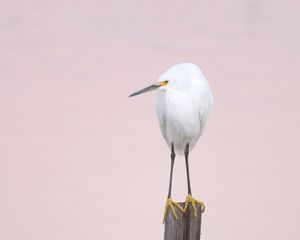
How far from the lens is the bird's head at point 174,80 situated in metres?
4.71

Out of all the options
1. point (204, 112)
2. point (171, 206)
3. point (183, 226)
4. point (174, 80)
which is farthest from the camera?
point (204, 112)

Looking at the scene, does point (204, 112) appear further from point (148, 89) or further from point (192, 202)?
point (192, 202)

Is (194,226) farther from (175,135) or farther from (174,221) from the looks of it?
(175,135)

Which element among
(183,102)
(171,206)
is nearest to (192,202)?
(171,206)

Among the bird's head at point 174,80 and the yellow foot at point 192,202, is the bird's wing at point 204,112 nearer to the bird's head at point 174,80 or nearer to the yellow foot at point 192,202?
the bird's head at point 174,80

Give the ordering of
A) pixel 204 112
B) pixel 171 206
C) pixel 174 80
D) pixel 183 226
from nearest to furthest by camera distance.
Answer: pixel 183 226, pixel 171 206, pixel 174 80, pixel 204 112

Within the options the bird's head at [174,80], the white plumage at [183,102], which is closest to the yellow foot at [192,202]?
the white plumage at [183,102]

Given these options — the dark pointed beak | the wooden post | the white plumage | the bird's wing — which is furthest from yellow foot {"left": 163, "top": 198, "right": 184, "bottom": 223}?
the dark pointed beak

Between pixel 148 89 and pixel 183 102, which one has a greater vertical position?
pixel 148 89

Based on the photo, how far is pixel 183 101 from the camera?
4742 millimetres

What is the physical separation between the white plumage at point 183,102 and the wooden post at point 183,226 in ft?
3.34

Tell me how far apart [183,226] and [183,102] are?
1330mm

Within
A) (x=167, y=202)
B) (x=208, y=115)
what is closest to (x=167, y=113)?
(x=208, y=115)

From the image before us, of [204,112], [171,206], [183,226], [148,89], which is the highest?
[148,89]
